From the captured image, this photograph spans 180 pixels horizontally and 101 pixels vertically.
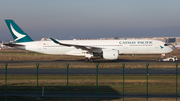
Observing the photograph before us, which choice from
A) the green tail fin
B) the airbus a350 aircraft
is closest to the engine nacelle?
the airbus a350 aircraft

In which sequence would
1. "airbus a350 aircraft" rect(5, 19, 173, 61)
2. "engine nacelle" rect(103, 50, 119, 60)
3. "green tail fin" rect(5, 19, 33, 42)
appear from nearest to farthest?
"engine nacelle" rect(103, 50, 119, 60) → "airbus a350 aircraft" rect(5, 19, 173, 61) → "green tail fin" rect(5, 19, 33, 42)

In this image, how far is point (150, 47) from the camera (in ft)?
103

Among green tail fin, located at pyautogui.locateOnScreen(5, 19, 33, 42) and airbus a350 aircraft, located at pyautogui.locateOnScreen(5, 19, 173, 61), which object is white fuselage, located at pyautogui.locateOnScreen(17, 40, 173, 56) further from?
green tail fin, located at pyautogui.locateOnScreen(5, 19, 33, 42)

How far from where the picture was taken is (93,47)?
96.8ft

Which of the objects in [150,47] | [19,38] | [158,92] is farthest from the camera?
[19,38]

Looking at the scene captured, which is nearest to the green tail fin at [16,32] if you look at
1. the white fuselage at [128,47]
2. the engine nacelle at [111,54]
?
the white fuselage at [128,47]

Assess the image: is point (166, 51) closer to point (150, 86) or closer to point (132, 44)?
point (132, 44)

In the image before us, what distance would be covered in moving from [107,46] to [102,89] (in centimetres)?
1900

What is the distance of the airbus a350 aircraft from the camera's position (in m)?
30.3

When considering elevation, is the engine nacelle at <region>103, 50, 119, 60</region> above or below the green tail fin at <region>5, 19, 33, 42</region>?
below

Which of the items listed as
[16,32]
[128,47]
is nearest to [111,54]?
[128,47]

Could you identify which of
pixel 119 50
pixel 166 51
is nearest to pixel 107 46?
pixel 119 50

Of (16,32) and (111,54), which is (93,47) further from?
(16,32)

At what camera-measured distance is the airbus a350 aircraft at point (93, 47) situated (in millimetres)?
30280
